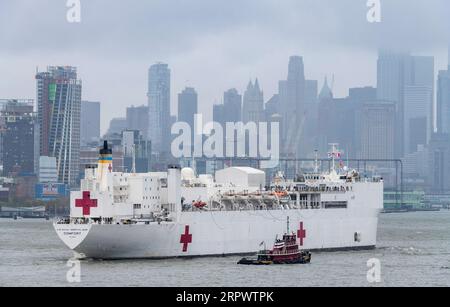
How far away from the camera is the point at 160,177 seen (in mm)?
56094

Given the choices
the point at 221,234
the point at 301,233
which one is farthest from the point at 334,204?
the point at 221,234

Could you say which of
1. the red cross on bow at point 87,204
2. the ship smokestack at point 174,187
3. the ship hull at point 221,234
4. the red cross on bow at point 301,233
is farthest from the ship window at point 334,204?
the red cross on bow at point 87,204

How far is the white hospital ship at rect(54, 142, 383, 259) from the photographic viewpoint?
5294 centimetres

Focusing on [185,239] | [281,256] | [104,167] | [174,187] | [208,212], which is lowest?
[281,256]

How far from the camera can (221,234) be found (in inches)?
2256

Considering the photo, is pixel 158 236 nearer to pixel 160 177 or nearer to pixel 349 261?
pixel 160 177

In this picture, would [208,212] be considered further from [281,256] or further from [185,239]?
[281,256]

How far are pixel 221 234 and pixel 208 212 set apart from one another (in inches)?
55.2

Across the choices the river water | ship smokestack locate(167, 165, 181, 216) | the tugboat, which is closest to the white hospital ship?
ship smokestack locate(167, 165, 181, 216)

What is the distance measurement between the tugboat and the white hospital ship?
2.72 metres

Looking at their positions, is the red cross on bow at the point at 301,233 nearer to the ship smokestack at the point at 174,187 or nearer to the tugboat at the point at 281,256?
the tugboat at the point at 281,256

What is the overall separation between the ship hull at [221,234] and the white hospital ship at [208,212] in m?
0.04
